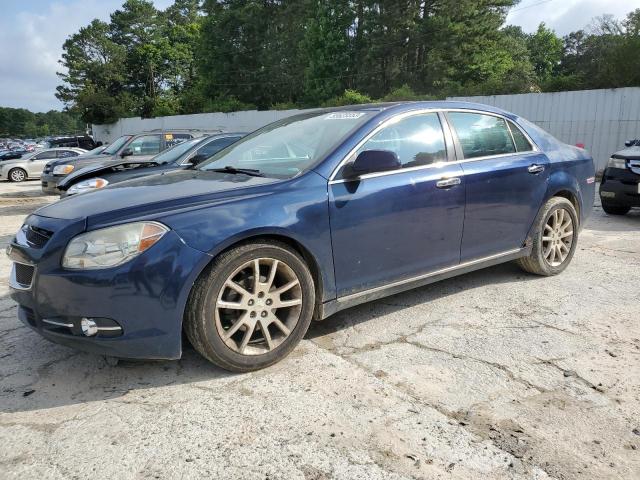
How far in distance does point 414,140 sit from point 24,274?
8.86ft

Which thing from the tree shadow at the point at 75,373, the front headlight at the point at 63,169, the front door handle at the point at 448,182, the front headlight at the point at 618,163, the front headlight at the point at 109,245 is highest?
the front headlight at the point at 109,245

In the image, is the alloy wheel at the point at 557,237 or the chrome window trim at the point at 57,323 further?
the alloy wheel at the point at 557,237

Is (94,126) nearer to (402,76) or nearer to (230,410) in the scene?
(402,76)

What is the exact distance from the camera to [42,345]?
3545 mm

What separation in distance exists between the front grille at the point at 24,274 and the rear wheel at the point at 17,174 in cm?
1909

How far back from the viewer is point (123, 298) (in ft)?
8.96

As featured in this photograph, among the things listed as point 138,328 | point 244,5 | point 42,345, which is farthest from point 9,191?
point 244,5

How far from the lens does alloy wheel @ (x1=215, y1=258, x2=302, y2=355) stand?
300 cm

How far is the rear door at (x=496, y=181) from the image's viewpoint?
4.08 meters

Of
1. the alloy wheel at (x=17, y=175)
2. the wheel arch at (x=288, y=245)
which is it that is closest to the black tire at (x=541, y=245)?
the wheel arch at (x=288, y=245)

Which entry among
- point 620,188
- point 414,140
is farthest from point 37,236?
point 620,188

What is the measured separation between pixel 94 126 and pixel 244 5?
18.0 meters

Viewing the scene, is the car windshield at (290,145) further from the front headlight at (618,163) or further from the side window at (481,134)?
the front headlight at (618,163)

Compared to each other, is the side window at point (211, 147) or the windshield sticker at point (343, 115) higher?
the windshield sticker at point (343, 115)
